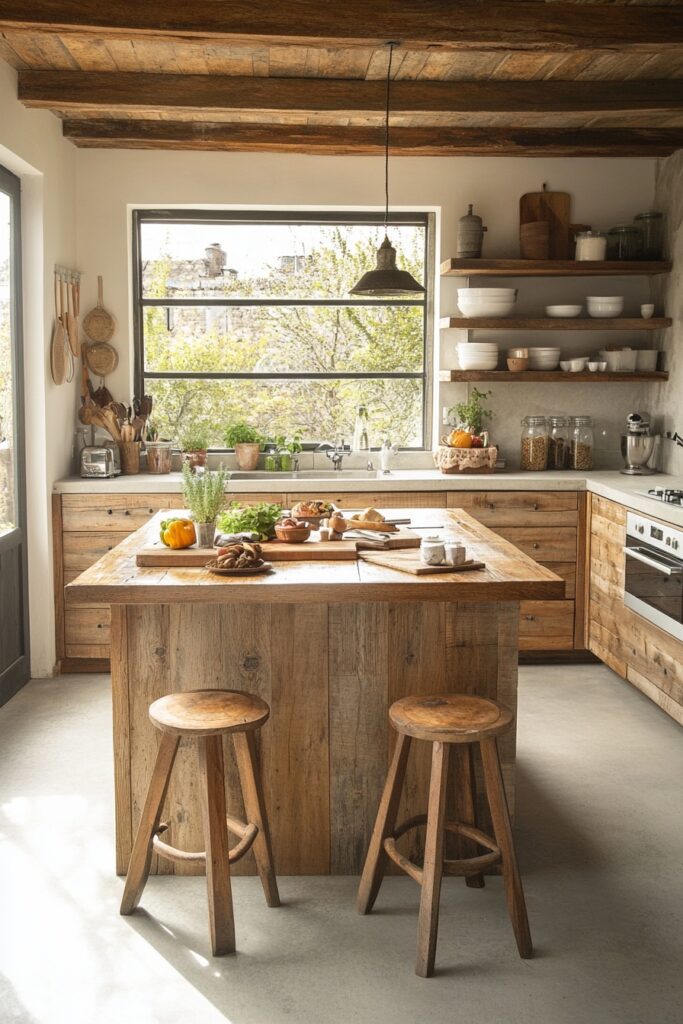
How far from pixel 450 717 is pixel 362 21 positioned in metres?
2.73

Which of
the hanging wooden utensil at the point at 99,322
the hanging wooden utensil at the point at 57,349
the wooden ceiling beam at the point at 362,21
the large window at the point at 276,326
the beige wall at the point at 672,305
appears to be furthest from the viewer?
the large window at the point at 276,326

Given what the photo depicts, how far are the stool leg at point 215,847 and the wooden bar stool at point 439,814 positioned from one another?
45 cm

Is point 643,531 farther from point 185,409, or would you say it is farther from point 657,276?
point 185,409

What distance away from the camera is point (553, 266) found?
6.06m

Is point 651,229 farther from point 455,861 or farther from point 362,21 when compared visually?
point 455,861

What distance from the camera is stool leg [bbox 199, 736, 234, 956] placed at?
9.37 feet

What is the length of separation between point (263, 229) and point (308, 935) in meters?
4.51

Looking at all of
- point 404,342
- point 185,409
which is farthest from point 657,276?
point 185,409

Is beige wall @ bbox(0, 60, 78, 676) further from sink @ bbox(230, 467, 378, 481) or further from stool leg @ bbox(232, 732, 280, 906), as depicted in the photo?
stool leg @ bbox(232, 732, 280, 906)

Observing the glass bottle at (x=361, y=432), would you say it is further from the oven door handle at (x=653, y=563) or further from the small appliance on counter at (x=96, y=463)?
the oven door handle at (x=653, y=563)

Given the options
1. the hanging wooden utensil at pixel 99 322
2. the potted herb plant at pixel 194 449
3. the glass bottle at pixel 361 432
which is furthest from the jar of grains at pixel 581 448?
the hanging wooden utensil at pixel 99 322

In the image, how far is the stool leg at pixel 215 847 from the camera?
2.86 m

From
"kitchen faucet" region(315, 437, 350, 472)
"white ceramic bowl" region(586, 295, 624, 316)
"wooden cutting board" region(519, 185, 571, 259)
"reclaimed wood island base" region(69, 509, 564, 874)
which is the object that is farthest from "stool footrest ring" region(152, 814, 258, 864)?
"wooden cutting board" region(519, 185, 571, 259)

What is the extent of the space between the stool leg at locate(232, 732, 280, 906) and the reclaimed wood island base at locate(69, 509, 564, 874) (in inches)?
8.2
